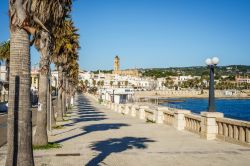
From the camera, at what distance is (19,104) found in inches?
318

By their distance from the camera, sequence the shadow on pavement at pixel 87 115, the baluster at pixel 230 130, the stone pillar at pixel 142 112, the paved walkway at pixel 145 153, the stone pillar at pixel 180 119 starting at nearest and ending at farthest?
the paved walkway at pixel 145 153 < the baluster at pixel 230 130 < the stone pillar at pixel 180 119 < the shadow on pavement at pixel 87 115 < the stone pillar at pixel 142 112

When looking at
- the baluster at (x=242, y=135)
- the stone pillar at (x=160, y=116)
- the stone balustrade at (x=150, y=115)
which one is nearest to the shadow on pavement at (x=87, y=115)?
the stone balustrade at (x=150, y=115)

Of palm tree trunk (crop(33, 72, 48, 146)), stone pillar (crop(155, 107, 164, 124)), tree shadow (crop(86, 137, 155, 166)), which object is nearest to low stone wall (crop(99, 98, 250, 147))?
stone pillar (crop(155, 107, 164, 124))

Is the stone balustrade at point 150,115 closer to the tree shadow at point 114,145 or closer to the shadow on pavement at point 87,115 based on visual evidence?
the shadow on pavement at point 87,115

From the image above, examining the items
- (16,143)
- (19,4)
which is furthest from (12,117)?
(19,4)

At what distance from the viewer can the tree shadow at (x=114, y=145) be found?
12.3 m

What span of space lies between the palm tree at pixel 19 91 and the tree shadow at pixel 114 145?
3489 millimetres

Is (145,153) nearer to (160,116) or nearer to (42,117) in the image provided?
(42,117)

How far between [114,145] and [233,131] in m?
4.60

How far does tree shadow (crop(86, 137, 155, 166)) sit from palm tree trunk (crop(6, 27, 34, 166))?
3.48 metres

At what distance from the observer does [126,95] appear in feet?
261

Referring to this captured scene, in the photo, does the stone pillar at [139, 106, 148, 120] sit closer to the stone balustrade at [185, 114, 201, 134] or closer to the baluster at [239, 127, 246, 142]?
the stone balustrade at [185, 114, 201, 134]

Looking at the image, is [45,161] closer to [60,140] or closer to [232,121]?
[60,140]

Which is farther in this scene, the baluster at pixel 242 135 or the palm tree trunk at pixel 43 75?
the palm tree trunk at pixel 43 75
